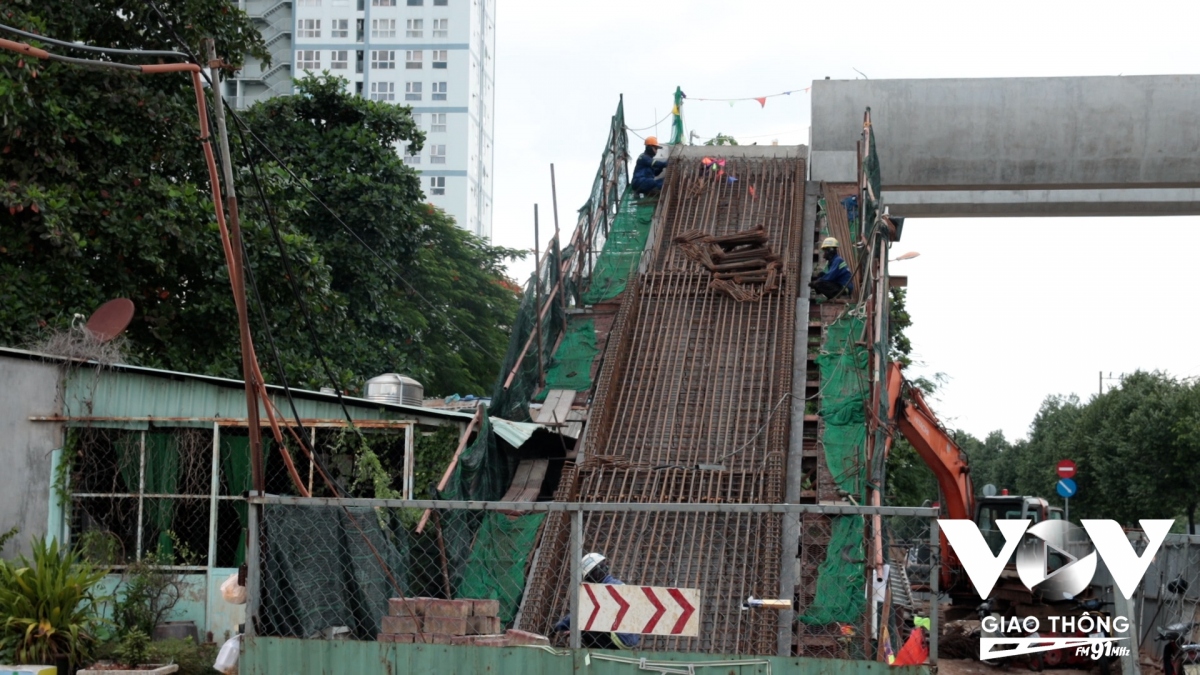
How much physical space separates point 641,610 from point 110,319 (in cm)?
972

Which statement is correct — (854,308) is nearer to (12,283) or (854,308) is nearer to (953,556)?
(953,556)

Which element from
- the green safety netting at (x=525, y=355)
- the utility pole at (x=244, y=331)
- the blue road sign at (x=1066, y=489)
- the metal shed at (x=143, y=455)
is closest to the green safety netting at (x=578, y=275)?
the green safety netting at (x=525, y=355)

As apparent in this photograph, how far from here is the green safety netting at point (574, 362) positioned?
17.5 metres

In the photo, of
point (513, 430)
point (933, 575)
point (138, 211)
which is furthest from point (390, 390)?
point (933, 575)

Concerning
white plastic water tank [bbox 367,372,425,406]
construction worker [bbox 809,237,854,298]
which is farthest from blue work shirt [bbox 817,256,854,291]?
white plastic water tank [bbox 367,372,425,406]

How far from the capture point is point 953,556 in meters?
20.6

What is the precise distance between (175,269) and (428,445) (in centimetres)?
745

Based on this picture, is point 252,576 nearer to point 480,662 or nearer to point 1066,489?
point 480,662

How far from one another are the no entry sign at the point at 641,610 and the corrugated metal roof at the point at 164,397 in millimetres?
7265

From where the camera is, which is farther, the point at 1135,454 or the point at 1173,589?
the point at 1135,454

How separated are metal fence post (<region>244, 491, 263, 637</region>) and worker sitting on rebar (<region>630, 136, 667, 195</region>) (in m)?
14.9

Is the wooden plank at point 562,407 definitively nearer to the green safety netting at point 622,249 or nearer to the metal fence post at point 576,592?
the green safety netting at point 622,249

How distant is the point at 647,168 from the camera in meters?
22.7

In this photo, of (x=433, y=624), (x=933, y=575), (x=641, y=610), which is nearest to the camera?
(x=933, y=575)
